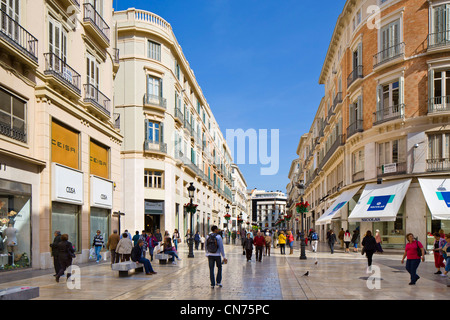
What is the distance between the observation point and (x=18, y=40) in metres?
14.8

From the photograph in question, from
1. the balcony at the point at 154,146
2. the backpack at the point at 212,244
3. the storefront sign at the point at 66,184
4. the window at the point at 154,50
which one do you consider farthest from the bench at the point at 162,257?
the window at the point at 154,50

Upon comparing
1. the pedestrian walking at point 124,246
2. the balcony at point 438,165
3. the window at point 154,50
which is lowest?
the pedestrian walking at point 124,246

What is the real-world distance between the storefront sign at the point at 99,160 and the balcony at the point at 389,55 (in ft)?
57.7

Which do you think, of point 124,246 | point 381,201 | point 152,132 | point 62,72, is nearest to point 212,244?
point 124,246

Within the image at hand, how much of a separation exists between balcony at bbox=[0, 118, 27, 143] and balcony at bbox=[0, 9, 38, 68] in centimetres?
223

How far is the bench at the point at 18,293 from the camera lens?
7680mm

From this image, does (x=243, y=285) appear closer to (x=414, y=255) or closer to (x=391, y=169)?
(x=414, y=255)

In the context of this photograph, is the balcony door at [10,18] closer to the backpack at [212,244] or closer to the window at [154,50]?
the backpack at [212,244]

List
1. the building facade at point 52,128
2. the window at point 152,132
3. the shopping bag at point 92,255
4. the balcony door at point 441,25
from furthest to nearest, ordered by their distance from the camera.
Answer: the window at point 152,132
the balcony door at point 441,25
the shopping bag at point 92,255
the building facade at point 52,128

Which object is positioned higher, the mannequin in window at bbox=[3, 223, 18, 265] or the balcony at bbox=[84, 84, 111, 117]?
the balcony at bbox=[84, 84, 111, 117]

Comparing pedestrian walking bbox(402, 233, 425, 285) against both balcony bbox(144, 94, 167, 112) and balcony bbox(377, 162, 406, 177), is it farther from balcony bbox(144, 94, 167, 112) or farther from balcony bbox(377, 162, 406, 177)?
balcony bbox(144, 94, 167, 112)

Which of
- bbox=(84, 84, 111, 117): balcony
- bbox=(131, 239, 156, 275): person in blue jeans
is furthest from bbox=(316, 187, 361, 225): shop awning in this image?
bbox=(131, 239, 156, 275): person in blue jeans

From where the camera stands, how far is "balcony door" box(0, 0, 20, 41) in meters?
14.1
